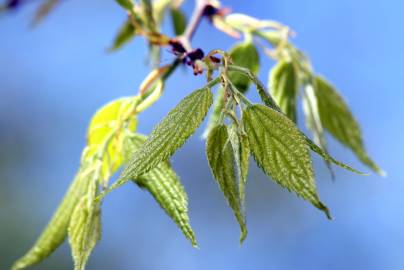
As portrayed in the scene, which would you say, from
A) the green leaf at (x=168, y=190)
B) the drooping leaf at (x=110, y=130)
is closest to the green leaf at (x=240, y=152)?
the green leaf at (x=168, y=190)

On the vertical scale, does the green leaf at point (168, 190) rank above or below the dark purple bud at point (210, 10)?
below

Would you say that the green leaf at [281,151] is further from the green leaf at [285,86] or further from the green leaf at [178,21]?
the green leaf at [178,21]

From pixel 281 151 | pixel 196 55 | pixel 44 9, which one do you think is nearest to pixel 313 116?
pixel 196 55

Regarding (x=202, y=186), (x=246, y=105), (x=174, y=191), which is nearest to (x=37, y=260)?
(x=174, y=191)

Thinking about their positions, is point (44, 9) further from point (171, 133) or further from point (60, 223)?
point (171, 133)

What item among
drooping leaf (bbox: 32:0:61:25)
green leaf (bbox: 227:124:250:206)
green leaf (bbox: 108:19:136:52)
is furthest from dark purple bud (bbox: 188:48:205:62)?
drooping leaf (bbox: 32:0:61:25)

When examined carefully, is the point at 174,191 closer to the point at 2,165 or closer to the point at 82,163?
the point at 82,163
